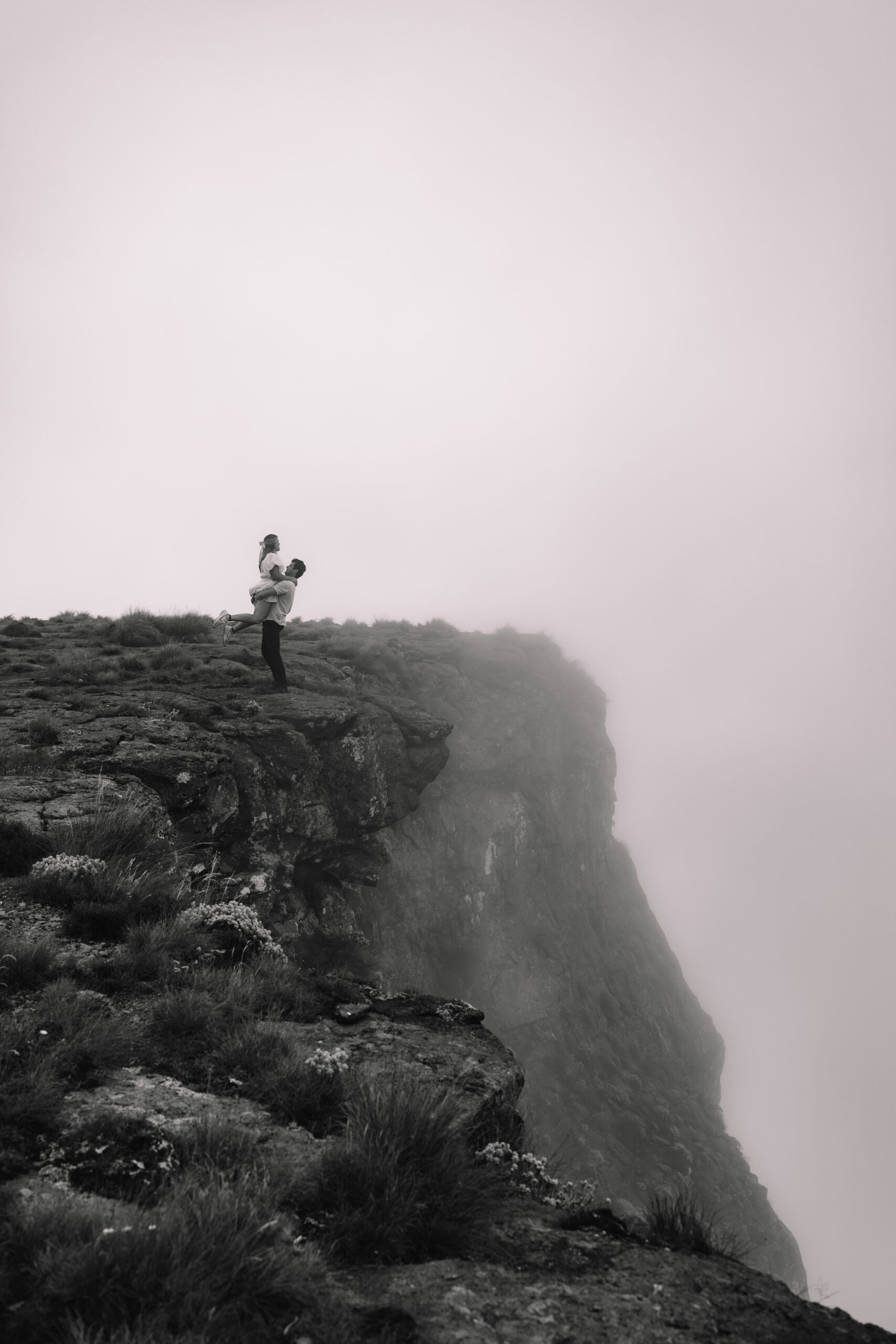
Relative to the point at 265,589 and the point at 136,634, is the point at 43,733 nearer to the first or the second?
the point at 265,589

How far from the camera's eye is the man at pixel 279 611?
1540 centimetres

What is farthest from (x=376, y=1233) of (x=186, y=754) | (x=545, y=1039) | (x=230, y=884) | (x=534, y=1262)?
(x=545, y=1039)

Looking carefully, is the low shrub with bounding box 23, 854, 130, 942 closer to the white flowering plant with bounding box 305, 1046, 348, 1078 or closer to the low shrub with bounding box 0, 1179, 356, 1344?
the white flowering plant with bounding box 305, 1046, 348, 1078

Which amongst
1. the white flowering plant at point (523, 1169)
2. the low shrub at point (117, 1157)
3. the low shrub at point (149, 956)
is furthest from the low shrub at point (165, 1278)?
the low shrub at point (149, 956)

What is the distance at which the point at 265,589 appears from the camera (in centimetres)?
1516

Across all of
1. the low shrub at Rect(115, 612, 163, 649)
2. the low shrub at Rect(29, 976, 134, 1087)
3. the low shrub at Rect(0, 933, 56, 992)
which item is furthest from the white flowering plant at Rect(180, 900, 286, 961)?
the low shrub at Rect(115, 612, 163, 649)

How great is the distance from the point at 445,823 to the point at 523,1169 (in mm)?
25210

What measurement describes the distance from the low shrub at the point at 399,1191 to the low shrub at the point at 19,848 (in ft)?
17.0

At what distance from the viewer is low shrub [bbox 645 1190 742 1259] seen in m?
4.32

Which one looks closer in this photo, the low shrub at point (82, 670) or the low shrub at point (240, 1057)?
the low shrub at point (240, 1057)

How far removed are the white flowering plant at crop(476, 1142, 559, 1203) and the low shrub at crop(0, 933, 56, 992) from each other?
3.66 m

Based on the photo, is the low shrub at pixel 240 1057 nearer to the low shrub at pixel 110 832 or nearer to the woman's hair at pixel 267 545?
the low shrub at pixel 110 832

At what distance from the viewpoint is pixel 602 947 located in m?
36.4

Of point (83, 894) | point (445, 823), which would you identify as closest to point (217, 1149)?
point (83, 894)
